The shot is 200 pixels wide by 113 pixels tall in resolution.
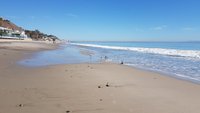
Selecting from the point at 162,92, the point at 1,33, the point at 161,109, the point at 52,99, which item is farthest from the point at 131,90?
the point at 1,33

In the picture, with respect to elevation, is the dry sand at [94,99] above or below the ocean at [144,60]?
above

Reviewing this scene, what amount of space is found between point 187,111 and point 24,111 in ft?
12.2

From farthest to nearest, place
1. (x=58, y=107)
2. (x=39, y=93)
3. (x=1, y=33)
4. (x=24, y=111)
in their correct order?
(x=1, y=33) < (x=39, y=93) < (x=58, y=107) < (x=24, y=111)

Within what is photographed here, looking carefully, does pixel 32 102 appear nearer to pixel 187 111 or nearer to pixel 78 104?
pixel 78 104

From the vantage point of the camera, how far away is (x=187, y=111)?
5578mm

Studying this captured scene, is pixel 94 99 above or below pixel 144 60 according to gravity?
above

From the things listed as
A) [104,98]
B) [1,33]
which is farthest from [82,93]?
[1,33]

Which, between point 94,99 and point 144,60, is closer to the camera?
point 94,99

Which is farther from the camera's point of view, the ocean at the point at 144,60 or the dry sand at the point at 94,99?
the ocean at the point at 144,60

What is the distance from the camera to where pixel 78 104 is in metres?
5.82

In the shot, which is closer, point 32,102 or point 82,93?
point 32,102

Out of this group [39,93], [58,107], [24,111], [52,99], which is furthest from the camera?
[39,93]

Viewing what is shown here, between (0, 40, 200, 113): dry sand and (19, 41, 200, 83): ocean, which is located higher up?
(0, 40, 200, 113): dry sand

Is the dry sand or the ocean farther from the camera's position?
the ocean
